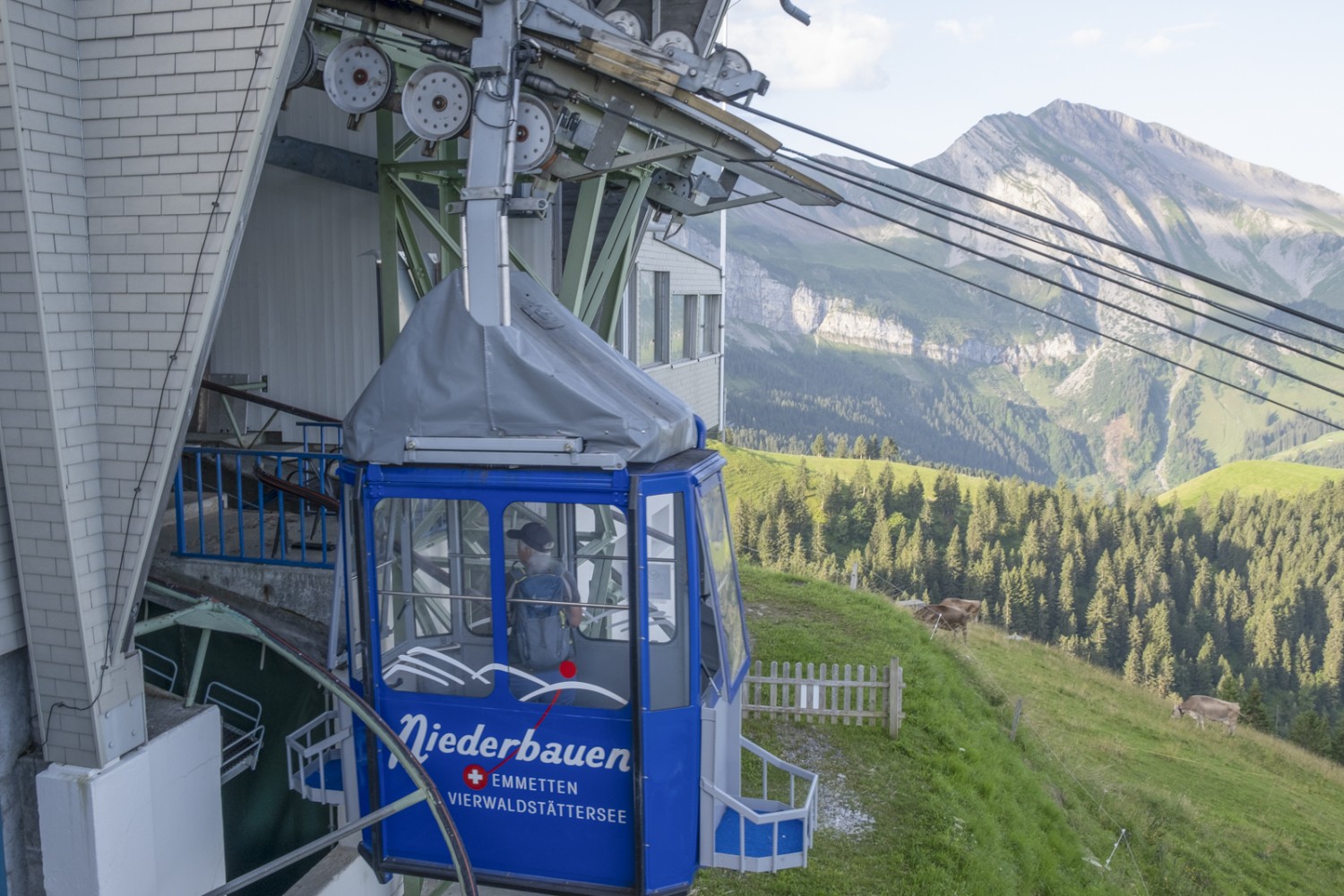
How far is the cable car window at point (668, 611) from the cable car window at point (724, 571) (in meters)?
0.16

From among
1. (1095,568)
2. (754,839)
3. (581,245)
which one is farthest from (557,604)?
(1095,568)

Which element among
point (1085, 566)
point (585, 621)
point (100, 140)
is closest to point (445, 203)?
point (100, 140)

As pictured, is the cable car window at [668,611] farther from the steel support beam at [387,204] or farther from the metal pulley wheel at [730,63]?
the metal pulley wheel at [730,63]

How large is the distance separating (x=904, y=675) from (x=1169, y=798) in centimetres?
862

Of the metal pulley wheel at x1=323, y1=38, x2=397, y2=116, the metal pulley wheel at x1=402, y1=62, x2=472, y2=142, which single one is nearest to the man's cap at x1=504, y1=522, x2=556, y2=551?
the metal pulley wheel at x1=402, y1=62, x2=472, y2=142

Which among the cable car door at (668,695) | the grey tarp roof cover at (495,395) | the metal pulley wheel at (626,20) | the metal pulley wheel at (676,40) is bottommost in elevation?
the cable car door at (668,695)

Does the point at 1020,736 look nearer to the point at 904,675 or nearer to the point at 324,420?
the point at 904,675

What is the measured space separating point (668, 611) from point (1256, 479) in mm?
184566

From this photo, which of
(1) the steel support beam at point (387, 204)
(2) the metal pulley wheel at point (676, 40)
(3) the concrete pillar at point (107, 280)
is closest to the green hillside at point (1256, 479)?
(2) the metal pulley wheel at point (676, 40)

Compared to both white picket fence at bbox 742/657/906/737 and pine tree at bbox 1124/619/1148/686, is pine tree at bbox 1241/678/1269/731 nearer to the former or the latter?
pine tree at bbox 1124/619/1148/686

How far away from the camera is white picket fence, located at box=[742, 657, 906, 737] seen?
1325cm

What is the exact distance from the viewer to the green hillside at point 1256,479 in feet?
518

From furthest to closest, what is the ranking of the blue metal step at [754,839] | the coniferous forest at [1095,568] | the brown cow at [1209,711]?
the coniferous forest at [1095,568] → the brown cow at [1209,711] → the blue metal step at [754,839]

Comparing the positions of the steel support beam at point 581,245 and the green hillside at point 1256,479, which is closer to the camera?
the steel support beam at point 581,245
